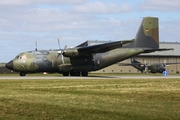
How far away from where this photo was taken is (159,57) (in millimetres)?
92188

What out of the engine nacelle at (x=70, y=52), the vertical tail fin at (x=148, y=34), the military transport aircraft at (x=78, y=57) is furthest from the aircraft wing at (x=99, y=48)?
the vertical tail fin at (x=148, y=34)

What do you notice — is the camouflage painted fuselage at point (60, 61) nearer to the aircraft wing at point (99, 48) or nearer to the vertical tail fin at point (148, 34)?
the aircraft wing at point (99, 48)

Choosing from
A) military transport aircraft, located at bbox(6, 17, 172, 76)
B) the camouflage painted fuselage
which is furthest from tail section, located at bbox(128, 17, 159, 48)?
the camouflage painted fuselage

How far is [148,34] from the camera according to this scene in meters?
47.7

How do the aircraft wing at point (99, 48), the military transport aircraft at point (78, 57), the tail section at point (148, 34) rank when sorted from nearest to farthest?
1. the aircraft wing at point (99, 48)
2. the military transport aircraft at point (78, 57)
3. the tail section at point (148, 34)

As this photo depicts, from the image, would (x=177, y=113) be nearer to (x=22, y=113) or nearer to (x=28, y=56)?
(x=22, y=113)

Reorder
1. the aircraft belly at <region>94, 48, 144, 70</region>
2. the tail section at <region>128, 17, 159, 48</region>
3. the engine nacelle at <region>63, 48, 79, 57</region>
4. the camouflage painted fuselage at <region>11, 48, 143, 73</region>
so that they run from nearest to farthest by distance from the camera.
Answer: the engine nacelle at <region>63, 48, 79, 57</region>
the camouflage painted fuselage at <region>11, 48, 143, 73</region>
the aircraft belly at <region>94, 48, 144, 70</region>
the tail section at <region>128, 17, 159, 48</region>

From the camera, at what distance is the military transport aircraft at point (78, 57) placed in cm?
4234

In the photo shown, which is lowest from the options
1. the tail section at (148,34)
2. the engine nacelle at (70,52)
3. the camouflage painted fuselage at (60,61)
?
the camouflage painted fuselage at (60,61)

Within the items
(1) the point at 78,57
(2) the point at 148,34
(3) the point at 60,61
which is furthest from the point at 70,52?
(2) the point at 148,34

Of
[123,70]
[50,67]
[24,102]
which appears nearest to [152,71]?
[123,70]

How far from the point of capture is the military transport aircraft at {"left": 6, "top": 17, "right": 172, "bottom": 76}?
42344 millimetres

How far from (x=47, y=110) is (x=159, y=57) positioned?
267ft

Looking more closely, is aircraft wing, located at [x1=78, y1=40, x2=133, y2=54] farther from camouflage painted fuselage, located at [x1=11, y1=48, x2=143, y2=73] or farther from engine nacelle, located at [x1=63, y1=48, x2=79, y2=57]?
camouflage painted fuselage, located at [x1=11, y1=48, x2=143, y2=73]
